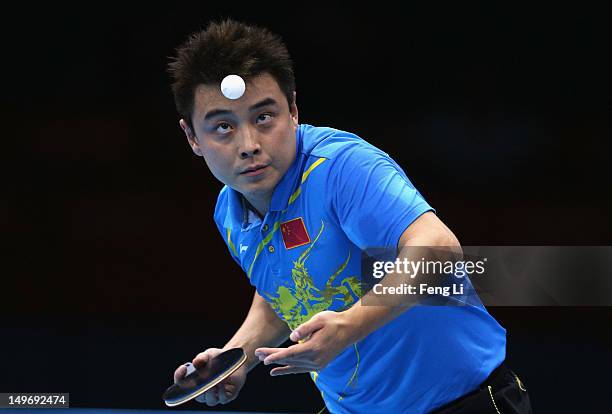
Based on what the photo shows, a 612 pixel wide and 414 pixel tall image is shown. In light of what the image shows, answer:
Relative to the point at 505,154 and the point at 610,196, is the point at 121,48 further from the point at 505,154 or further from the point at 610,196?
the point at 610,196

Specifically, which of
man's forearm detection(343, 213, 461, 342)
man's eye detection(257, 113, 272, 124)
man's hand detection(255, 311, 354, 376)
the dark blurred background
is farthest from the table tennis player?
the dark blurred background

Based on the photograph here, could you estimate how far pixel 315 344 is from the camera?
1390 mm

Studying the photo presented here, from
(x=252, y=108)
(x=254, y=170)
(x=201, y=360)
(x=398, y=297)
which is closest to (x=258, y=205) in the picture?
(x=254, y=170)

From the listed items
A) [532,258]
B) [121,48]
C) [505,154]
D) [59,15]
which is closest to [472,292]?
[532,258]

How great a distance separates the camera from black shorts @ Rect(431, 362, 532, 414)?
1848 mm

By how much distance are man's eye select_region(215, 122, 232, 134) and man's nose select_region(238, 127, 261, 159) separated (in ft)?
0.14

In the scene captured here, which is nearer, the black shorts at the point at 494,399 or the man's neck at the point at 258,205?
the black shorts at the point at 494,399

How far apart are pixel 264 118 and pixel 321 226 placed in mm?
269

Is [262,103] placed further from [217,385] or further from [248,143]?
[217,385]

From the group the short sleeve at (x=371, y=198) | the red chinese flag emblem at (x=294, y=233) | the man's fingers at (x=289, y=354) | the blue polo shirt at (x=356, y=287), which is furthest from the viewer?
the red chinese flag emblem at (x=294, y=233)

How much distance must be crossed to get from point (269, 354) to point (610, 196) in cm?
277

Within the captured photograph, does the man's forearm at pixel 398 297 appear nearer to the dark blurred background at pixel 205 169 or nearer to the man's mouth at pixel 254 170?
the man's mouth at pixel 254 170

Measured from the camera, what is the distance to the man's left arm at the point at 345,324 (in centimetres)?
139

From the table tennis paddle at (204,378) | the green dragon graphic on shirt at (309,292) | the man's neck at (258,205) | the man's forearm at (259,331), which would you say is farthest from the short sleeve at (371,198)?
the man's forearm at (259,331)
